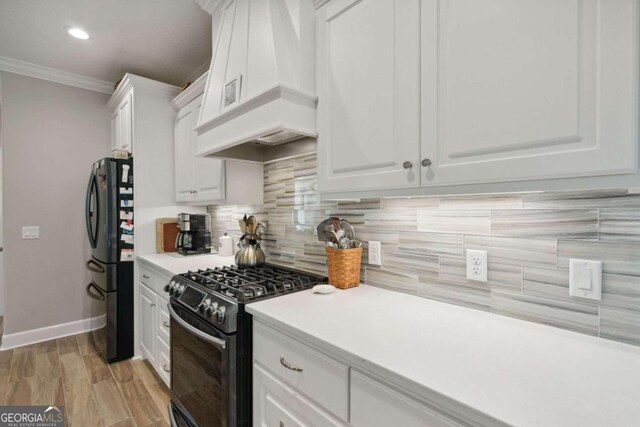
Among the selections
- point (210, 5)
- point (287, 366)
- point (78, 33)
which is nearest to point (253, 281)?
point (287, 366)

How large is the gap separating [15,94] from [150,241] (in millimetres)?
1941

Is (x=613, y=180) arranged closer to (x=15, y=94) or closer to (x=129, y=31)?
(x=129, y=31)

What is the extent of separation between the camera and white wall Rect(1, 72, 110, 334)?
9.53 feet

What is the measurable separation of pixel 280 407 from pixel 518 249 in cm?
103

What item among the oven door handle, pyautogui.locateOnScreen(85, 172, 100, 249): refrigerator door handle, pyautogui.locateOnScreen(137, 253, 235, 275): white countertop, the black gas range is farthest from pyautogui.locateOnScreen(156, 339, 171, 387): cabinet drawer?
pyautogui.locateOnScreen(85, 172, 100, 249): refrigerator door handle

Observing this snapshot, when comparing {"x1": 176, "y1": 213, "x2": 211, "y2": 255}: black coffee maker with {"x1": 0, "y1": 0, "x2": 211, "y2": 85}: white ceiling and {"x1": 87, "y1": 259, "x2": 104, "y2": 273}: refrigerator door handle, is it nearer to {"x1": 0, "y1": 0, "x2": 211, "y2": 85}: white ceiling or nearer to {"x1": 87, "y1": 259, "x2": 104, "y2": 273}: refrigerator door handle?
{"x1": 87, "y1": 259, "x2": 104, "y2": 273}: refrigerator door handle

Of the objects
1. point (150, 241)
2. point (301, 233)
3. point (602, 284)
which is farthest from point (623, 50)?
point (150, 241)

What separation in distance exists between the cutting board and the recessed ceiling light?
1.52m

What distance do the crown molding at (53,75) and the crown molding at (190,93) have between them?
1.13 m

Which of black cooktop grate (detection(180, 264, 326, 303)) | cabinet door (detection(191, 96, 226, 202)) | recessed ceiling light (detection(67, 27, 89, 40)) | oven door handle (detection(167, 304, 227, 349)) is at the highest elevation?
recessed ceiling light (detection(67, 27, 89, 40))

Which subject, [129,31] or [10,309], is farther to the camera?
[10,309]

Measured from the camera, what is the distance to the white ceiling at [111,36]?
2059 mm

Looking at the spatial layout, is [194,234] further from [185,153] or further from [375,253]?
[375,253]

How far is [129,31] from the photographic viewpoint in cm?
231
